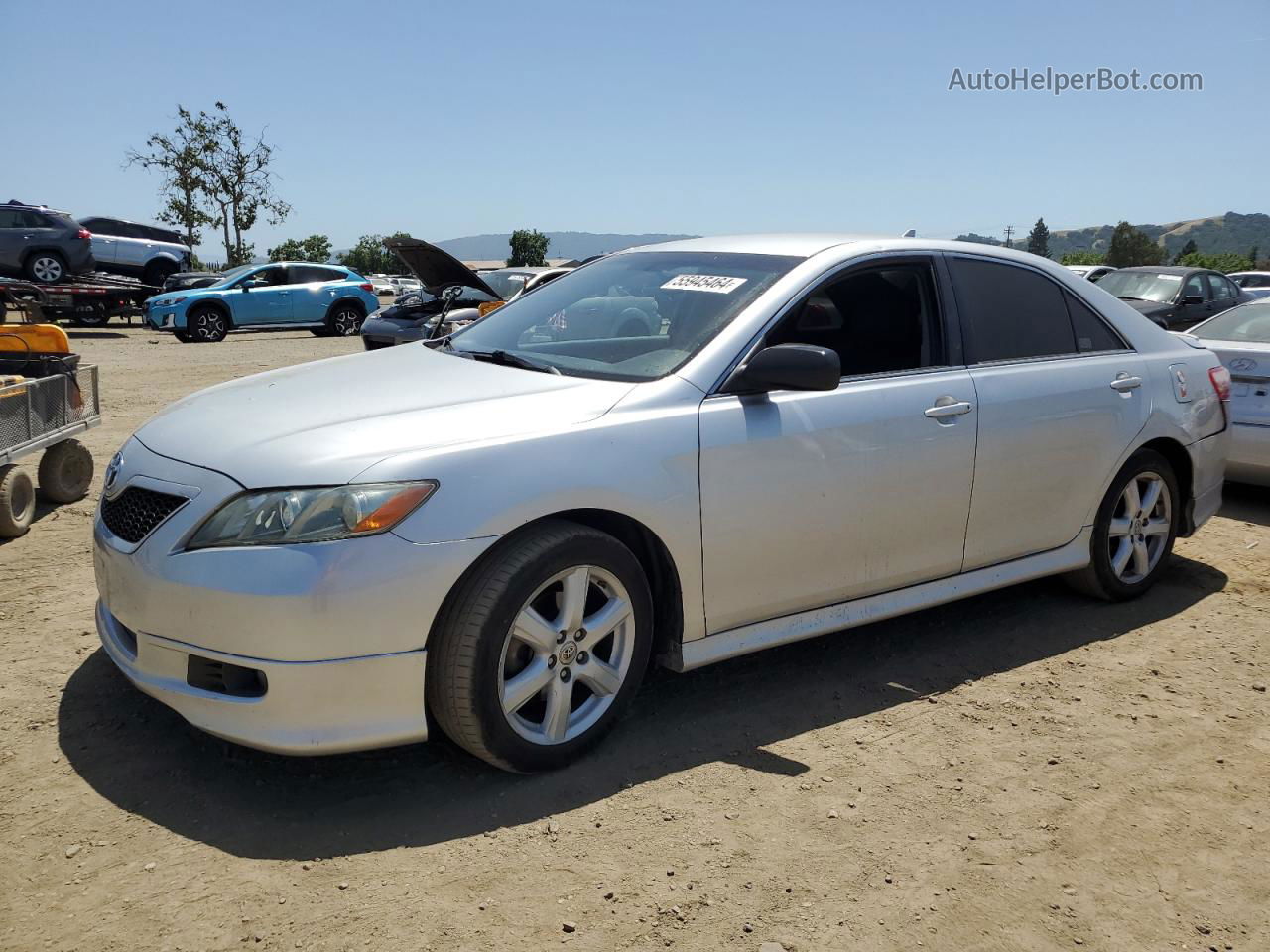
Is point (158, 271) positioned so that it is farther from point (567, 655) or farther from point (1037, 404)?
point (567, 655)

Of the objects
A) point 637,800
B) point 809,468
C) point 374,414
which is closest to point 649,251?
point 809,468

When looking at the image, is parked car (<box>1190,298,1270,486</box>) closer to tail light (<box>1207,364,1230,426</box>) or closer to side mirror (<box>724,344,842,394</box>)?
tail light (<box>1207,364,1230,426</box>)

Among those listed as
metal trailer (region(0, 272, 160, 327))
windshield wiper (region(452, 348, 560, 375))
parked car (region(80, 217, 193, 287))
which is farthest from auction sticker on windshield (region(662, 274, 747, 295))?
parked car (region(80, 217, 193, 287))

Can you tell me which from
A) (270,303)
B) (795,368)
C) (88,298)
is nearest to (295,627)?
(795,368)

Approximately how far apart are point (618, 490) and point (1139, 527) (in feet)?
9.65

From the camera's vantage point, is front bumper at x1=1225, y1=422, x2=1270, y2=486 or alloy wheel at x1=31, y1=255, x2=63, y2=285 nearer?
front bumper at x1=1225, y1=422, x2=1270, y2=486

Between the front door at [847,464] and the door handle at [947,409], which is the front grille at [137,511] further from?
the door handle at [947,409]

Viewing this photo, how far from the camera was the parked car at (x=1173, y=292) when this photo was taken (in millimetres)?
A: 15125

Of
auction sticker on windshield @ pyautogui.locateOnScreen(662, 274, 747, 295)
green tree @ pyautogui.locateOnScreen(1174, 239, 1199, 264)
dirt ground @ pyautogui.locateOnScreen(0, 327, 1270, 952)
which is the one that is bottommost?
dirt ground @ pyautogui.locateOnScreen(0, 327, 1270, 952)

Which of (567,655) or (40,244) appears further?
(40,244)

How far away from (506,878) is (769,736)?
116 cm

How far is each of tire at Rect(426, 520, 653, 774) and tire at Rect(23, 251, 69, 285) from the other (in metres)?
23.4

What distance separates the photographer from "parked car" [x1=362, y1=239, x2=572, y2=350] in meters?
12.2

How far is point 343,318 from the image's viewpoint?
22.7 metres
